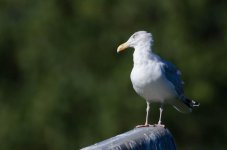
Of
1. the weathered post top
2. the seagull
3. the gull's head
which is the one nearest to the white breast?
the seagull

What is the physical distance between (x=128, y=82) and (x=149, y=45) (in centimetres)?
1196

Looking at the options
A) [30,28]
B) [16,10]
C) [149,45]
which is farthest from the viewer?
[16,10]

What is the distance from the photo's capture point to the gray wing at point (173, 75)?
9656mm

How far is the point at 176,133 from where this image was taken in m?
22.5

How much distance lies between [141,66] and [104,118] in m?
12.9

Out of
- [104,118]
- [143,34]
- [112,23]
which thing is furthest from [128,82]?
[143,34]

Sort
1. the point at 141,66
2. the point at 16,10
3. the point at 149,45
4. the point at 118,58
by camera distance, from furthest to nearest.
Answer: the point at 16,10, the point at 118,58, the point at 149,45, the point at 141,66

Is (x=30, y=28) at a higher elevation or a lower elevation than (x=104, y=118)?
higher

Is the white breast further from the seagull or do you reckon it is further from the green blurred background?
the green blurred background

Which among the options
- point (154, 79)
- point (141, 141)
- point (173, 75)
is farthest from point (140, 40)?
point (141, 141)

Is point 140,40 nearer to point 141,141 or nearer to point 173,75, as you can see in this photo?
point 173,75

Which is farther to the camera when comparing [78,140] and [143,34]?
→ [78,140]

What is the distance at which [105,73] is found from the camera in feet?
78.2

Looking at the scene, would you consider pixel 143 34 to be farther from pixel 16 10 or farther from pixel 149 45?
pixel 16 10
